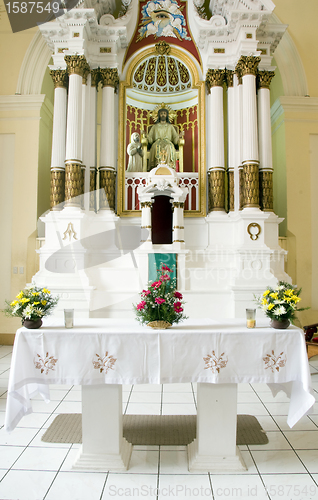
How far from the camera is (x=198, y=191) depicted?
6875 mm

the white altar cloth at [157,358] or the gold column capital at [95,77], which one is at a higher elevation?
the gold column capital at [95,77]

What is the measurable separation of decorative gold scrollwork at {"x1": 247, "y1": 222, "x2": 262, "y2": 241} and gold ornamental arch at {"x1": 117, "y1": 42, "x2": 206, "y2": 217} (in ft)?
3.04

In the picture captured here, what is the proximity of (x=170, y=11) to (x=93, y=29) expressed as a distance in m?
1.49

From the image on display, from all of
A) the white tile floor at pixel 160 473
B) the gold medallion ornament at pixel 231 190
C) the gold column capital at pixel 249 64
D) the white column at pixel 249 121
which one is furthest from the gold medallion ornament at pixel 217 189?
the white tile floor at pixel 160 473

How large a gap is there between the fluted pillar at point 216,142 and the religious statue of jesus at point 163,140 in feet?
2.32

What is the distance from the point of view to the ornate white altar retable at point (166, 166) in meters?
6.06

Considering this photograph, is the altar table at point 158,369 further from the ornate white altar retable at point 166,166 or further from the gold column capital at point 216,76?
the gold column capital at point 216,76

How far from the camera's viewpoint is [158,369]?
2.64 metres

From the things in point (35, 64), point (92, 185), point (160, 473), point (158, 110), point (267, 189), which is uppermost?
point (35, 64)

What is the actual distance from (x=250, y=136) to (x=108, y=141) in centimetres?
244

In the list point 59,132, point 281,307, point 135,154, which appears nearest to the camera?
point 281,307

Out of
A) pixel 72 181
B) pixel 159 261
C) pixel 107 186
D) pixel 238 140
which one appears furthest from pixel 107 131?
pixel 159 261

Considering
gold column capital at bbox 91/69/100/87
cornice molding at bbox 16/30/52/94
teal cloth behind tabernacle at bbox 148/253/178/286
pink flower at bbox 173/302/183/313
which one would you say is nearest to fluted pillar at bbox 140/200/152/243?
teal cloth behind tabernacle at bbox 148/253/178/286

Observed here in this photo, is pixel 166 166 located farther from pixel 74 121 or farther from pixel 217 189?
pixel 74 121
